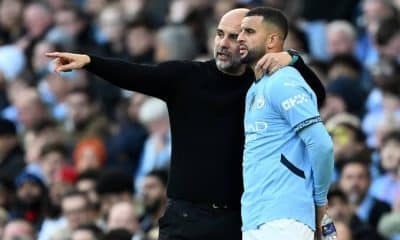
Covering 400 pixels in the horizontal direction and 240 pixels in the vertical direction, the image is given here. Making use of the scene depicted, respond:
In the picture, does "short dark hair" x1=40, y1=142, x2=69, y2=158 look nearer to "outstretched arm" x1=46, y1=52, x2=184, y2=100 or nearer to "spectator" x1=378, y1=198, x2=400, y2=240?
"spectator" x1=378, y1=198, x2=400, y2=240

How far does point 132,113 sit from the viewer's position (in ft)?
49.0

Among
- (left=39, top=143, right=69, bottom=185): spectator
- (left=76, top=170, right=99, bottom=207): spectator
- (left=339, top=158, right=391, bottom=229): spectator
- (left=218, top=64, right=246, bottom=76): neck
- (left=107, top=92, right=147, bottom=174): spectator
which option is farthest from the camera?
(left=107, top=92, right=147, bottom=174): spectator

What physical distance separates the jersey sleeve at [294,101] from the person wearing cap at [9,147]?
7.35m

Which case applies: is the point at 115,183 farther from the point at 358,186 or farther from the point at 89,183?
the point at 358,186

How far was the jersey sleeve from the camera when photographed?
7.74 m

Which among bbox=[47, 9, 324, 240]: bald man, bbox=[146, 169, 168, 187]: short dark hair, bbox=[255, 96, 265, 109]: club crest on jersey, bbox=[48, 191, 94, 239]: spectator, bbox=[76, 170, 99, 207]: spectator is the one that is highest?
bbox=[255, 96, 265, 109]: club crest on jersey

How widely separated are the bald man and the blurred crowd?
8.01ft

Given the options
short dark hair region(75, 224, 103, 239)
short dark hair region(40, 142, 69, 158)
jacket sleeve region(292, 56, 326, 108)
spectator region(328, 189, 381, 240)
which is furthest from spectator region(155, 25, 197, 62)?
jacket sleeve region(292, 56, 326, 108)

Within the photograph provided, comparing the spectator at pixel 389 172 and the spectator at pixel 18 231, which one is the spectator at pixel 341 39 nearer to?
the spectator at pixel 389 172

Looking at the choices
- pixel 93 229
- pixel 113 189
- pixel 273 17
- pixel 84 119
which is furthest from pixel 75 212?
pixel 273 17

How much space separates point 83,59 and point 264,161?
1165 millimetres

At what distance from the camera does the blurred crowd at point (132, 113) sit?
1201 centimetres

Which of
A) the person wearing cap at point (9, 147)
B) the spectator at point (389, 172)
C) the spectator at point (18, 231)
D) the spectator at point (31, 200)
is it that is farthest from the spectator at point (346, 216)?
the person wearing cap at point (9, 147)

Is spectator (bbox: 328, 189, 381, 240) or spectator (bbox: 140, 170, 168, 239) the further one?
spectator (bbox: 140, 170, 168, 239)
